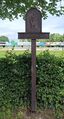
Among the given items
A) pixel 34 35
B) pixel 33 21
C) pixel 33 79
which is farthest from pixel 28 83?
pixel 33 21

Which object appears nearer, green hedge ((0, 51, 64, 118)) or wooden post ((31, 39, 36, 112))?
wooden post ((31, 39, 36, 112))

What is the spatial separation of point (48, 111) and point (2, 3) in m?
4.04

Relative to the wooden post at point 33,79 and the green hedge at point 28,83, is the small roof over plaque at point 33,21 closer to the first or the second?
the wooden post at point 33,79

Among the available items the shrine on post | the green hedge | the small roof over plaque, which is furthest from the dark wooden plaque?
the green hedge

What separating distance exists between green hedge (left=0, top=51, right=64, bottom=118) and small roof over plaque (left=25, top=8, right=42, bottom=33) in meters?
0.75

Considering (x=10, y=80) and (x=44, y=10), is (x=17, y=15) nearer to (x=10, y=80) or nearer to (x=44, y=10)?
(x=44, y=10)

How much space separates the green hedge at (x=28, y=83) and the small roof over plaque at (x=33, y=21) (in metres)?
0.75

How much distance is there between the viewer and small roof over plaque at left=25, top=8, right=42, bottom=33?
320 inches

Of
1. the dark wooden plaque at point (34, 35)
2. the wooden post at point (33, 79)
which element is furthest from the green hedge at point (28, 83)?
the dark wooden plaque at point (34, 35)

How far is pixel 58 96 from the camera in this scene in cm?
828

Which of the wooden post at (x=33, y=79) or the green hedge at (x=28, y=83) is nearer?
the wooden post at (x=33, y=79)

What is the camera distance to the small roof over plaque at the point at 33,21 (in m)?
8.14

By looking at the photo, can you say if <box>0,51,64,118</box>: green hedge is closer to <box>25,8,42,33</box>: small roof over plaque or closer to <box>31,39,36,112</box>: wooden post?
<box>31,39,36,112</box>: wooden post

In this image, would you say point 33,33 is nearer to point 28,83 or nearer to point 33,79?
point 33,79
